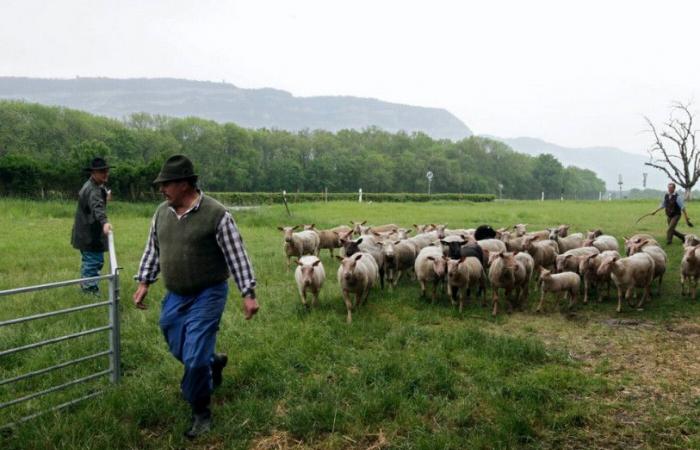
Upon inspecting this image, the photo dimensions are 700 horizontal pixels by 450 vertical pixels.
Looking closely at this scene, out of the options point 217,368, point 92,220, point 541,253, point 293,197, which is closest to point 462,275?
point 541,253

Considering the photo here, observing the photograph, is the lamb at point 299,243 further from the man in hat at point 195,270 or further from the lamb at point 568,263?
the man in hat at point 195,270

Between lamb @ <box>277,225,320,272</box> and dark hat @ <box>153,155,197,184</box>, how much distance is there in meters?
8.88

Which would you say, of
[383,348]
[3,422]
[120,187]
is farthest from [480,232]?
[120,187]

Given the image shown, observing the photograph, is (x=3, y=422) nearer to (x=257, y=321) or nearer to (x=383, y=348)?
(x=257, y=321)

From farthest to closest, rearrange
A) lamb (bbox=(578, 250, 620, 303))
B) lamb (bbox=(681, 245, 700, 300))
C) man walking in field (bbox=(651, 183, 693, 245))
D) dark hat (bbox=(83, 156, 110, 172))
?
man walking in field (bbox=(651, 183, 693, 245)), lamb (bbox=(578, 250, 620, 303)), lamb (bbox=(681, 245, 700, 300)), dark hat (bbox=(83, 156, 110, 172))

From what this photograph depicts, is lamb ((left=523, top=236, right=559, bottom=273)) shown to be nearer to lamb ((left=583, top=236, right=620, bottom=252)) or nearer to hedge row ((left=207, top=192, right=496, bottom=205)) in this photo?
lamb ((left=583, top=236, right=620, bottom=252))

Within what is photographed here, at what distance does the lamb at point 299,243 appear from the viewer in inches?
556

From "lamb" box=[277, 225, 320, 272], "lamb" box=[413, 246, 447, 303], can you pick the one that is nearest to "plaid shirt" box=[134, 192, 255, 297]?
"lamb" box=[413, 246, 447, 303]

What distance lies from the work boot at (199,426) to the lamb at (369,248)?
21.7 feet

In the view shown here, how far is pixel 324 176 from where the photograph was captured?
292 feet

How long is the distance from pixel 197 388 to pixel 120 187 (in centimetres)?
2907

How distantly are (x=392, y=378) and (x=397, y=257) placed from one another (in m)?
5.97

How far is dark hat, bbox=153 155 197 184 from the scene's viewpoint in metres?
4.82

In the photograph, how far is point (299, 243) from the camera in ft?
47.1
